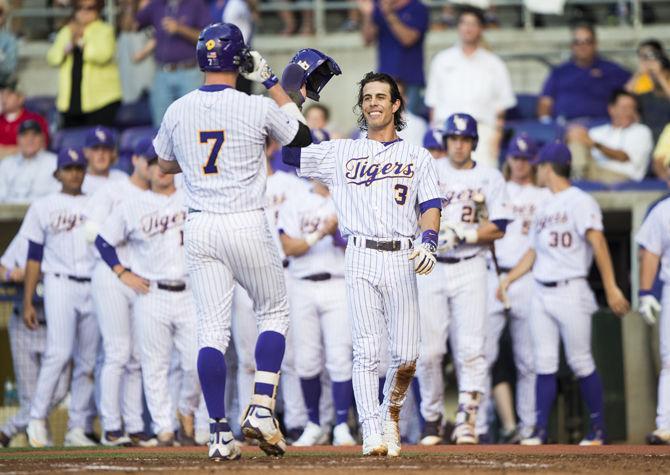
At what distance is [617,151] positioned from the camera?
38.9 ft

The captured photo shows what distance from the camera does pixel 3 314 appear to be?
38.7 ft

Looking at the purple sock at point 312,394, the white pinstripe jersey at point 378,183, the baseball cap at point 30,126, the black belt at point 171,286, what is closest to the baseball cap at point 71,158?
the black belt at point 171,286

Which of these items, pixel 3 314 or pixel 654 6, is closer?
pixel 3 314

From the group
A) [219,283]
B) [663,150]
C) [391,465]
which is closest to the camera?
[391,465]

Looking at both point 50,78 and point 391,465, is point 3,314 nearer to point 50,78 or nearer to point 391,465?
point 50,78

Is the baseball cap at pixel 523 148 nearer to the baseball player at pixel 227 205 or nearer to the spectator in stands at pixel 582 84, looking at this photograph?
the spectator in stands at pixel 582 84

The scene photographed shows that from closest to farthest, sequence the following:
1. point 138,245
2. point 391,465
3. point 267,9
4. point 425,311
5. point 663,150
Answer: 1. point 391,465
2. point 425,311
3. point 138,245
4. point 663,150
5. point 267,9

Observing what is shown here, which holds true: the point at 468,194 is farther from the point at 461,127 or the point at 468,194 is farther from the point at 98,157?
the point at 98,157

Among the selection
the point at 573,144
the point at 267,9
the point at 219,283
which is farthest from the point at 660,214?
the point at 267,9

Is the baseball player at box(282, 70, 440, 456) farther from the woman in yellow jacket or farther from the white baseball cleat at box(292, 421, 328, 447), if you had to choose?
the woman in yellow jacket

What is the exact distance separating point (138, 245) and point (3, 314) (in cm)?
237

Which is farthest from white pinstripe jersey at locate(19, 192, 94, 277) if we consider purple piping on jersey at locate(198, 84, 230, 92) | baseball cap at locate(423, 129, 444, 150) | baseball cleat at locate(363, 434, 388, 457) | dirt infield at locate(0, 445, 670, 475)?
baseball cleat at locate(363, 434, 388, 457)

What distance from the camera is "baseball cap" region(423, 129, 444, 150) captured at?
32.7 feet

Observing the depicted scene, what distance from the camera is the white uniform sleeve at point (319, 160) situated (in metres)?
7.11
